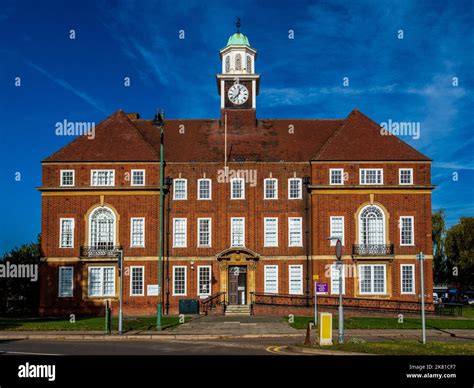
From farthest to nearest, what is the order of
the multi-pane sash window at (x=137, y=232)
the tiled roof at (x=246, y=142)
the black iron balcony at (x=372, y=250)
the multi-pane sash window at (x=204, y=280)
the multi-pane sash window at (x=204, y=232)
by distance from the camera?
the tiled roof at (x=246, y=142)
the multi-pane sash window at (x=204, y=232)
the multi-pane sash window at (x=137, y=232)
the multi-pane sash window at (x=204, y=280)
the black iron balcony at (x=372, y=250)

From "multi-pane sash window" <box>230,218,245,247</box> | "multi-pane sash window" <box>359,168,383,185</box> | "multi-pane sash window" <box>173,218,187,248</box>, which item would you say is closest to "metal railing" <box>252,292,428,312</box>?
"multi-pane sash window" <box>230,218,245,247</box>

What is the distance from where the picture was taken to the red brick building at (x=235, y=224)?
42.1 m

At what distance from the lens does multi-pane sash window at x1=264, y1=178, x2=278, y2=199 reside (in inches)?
1710

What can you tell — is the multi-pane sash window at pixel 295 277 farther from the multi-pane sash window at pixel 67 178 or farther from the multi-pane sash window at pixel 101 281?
the multi-pane sash window at pixel 67 178

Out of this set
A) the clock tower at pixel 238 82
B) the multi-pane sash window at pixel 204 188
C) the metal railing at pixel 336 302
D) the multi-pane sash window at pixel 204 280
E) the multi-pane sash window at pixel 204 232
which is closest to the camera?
the metal railing at pixel 336 302

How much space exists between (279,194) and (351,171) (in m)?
5.17

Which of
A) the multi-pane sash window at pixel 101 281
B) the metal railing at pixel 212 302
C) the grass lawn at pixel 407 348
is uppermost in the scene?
the multi-pane sash window at pixel 101 281

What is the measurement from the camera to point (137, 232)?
42938 mm

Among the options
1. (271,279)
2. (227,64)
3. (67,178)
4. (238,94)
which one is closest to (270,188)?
(271,279)

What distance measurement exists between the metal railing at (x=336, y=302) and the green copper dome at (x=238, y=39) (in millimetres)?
19419

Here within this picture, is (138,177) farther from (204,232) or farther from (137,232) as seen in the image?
(204,232)

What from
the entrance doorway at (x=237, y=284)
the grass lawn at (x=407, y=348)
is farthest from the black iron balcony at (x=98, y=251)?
the grass lawn at (x=407, y=348)
